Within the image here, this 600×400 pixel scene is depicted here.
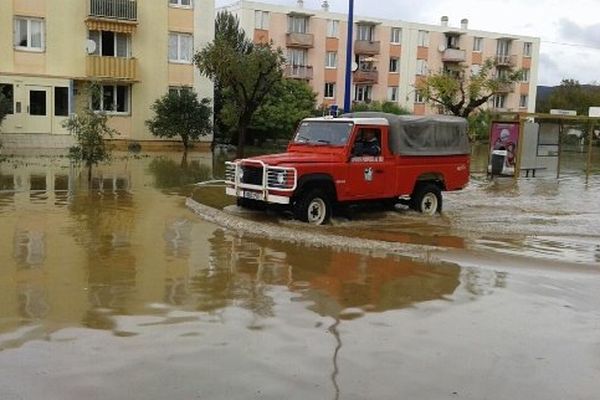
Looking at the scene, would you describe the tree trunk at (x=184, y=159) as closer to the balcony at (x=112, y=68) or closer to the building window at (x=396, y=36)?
the balcony at (x=112, y=68)

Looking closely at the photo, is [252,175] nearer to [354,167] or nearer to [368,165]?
[354,167]

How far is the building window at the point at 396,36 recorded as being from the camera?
64.0 m

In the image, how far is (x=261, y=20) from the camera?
191 feet

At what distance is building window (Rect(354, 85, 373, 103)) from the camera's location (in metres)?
62.3

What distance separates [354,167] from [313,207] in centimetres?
117

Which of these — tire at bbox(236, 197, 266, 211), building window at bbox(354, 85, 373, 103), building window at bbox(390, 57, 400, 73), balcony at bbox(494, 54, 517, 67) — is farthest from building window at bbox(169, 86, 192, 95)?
balcony at bbox(494, 54, 517, 67)

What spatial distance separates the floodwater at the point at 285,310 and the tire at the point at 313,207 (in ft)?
1.13

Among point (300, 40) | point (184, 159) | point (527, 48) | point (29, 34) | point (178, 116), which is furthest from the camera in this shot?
point (527, 48)

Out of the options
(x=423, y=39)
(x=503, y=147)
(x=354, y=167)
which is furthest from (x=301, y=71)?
(x=354, y=167)

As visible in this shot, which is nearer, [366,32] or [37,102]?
[37,102]

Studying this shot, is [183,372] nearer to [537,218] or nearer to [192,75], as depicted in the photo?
[537,218]

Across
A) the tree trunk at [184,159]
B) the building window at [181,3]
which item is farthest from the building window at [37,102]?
the building window at [181,3]

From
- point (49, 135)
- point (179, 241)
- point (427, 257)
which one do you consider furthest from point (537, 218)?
point (49, 135)

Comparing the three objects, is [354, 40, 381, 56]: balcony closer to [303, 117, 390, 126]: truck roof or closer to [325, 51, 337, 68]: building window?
[325, 51, 337, 68]: building window
